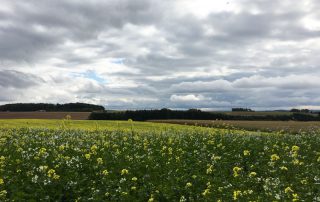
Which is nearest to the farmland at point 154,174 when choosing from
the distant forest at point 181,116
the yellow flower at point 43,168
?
the yellow flower at point 43,168

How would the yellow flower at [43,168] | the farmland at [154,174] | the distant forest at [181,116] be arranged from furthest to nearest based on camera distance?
the distant forest at [181,116] → the yellow flower at [43,168] → the farmland at [154,174]

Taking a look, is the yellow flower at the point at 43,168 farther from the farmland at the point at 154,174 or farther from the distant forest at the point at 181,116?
the distant forest at the point at 181,116

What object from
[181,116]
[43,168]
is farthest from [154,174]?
[181,116]

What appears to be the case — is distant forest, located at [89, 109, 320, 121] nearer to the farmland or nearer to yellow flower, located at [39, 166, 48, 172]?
the farmland

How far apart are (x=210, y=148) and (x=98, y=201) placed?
9.08 metres

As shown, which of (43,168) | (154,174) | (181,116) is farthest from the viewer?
(181,116)

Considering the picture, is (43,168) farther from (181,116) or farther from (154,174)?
(181,116)

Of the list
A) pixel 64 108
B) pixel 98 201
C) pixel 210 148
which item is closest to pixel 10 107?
pixel 64 108

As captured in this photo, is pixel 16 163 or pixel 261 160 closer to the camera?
pixel 16 163

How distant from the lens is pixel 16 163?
43.7 feet

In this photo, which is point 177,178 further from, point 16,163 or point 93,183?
point 16,163

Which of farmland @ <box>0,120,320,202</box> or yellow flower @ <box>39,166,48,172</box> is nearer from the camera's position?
farmland @ <box>0,120,320,202</box>

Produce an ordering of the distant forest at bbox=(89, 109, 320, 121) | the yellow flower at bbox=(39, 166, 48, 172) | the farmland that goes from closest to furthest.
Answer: the farmland < the yellow flower at bbox=(39, 166, 48, 172) < the distant forest at bbox=(89, 109, 320, 121)

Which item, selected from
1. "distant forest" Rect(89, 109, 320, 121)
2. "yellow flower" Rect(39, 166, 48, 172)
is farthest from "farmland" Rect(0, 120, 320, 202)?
"distant forest" Rect(89, 109, 320, 121)
